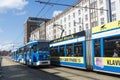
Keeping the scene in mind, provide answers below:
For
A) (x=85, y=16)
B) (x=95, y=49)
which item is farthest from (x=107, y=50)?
(x=85, y=16)

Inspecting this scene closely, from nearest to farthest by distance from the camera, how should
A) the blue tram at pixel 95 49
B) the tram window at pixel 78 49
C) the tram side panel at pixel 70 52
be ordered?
the blue tram at pixel 95 49
the tram side panel at pixel 70 52
the tram window at pixel 78 49

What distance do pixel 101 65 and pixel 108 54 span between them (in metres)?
1.19

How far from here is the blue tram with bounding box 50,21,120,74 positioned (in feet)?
47.8

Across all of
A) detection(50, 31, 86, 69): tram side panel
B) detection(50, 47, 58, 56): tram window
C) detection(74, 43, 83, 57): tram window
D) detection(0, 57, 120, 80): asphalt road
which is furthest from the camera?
detection(50, 47, 58, 56): tram window

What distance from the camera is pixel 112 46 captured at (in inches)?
582

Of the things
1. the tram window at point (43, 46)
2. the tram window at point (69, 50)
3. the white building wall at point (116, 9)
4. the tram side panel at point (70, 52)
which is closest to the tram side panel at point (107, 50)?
the tram side panel at point (70, 52)

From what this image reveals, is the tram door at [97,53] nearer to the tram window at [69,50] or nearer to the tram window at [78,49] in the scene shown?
the tram window at [78,49]

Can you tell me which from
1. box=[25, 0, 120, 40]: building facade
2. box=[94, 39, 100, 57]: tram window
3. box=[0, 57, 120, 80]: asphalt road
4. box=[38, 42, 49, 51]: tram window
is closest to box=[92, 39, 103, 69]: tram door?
box=[94, 39, 100, 57]: tram window

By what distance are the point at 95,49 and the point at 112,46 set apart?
2.19m

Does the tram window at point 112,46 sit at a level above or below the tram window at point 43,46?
below

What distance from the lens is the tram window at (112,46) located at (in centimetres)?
1426

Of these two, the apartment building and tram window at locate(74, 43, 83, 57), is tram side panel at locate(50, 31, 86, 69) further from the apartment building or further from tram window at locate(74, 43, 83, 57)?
the apartment building

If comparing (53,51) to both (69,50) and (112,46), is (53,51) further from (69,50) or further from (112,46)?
(112,46)

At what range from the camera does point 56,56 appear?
85.8 feet
